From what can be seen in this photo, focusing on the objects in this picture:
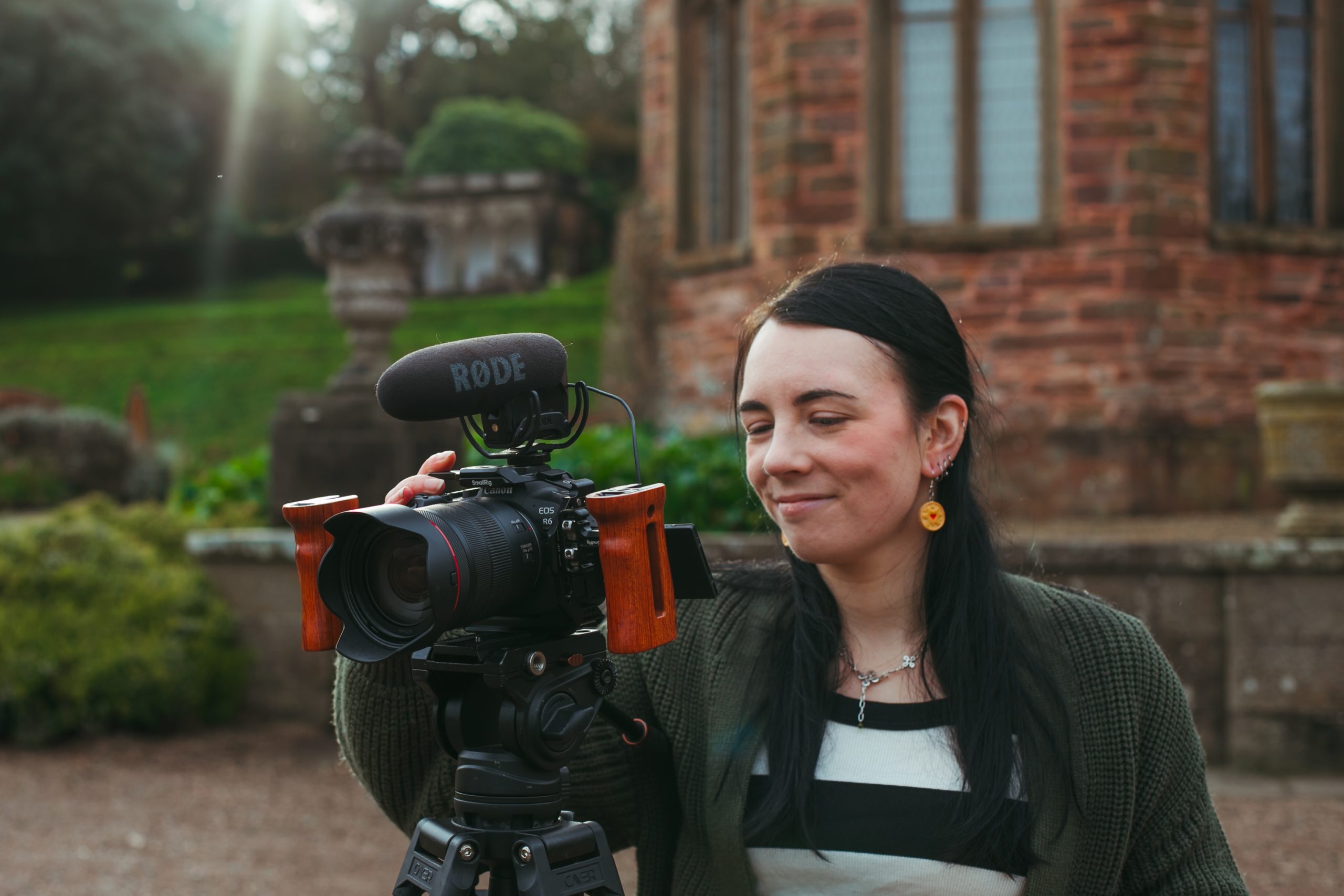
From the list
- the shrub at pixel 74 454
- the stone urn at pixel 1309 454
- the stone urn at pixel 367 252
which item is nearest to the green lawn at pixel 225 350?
the shrub at pixel 74 454

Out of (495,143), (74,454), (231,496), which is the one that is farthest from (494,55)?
(231,496)

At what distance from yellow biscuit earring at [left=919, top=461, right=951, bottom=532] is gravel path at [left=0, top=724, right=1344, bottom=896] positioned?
2388 millimetres

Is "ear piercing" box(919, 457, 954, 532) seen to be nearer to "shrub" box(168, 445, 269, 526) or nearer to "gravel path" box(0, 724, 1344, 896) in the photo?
"gravel path" box(0, 724, 1344, 896)

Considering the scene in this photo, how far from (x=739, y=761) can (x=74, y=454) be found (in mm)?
14037

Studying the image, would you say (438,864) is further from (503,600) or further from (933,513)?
(933,513)

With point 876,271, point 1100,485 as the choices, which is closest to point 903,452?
A: point 876,271

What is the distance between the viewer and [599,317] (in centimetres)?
2144

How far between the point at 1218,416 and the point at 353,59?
2936cm

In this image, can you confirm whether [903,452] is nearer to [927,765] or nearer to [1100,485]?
[927,765]

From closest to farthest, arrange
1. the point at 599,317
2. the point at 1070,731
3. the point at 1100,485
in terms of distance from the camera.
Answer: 1. the point at 1070,731
2. the point at 1100,485
3. the point at 599,317

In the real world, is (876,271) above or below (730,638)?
above

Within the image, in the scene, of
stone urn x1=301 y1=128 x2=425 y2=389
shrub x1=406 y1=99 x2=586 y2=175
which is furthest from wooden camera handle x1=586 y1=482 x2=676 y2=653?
shrub x1=406 y1=99 x2=586 y2=175

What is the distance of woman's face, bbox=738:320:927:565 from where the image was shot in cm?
195

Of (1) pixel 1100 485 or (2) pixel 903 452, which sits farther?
(1) pixel 1100 485
